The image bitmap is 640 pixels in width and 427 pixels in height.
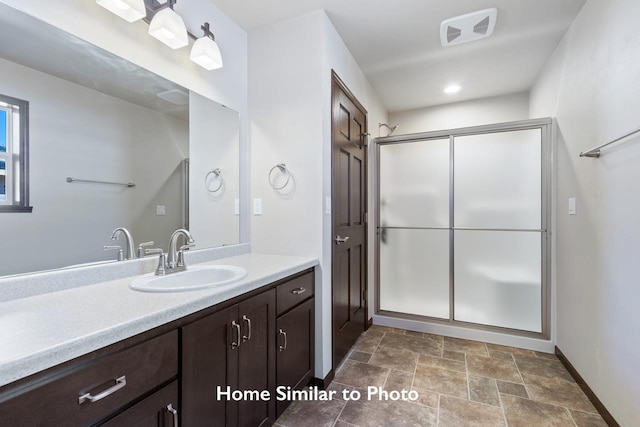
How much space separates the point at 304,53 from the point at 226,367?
6.12ft

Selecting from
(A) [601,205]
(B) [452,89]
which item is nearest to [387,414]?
(A) [601,205]

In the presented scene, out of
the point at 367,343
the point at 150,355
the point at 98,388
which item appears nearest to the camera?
the point at 98,388

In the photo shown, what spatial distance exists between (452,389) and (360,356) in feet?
2.29

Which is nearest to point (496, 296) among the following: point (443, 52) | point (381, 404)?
point (381, 404)

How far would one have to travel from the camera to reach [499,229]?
8.52 ft

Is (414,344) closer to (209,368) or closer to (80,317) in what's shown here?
(209,368)

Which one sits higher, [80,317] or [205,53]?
[205,53]

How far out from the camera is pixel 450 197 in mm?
2771

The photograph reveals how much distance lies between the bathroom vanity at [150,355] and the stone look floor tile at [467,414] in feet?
3.02

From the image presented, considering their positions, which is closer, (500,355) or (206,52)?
(206,52)

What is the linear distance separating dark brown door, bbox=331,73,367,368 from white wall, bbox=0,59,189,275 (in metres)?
1.09

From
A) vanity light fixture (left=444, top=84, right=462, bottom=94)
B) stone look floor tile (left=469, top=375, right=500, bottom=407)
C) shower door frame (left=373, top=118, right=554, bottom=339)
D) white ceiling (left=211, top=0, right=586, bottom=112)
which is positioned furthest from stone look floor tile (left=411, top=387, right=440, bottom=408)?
vanity light fixture (left=444, top=84, right=462, bottom=94)

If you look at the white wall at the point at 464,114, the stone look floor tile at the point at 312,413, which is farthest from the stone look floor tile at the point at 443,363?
the white wall at the point at 464,114

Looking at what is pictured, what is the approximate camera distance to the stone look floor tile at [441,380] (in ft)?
6.13
